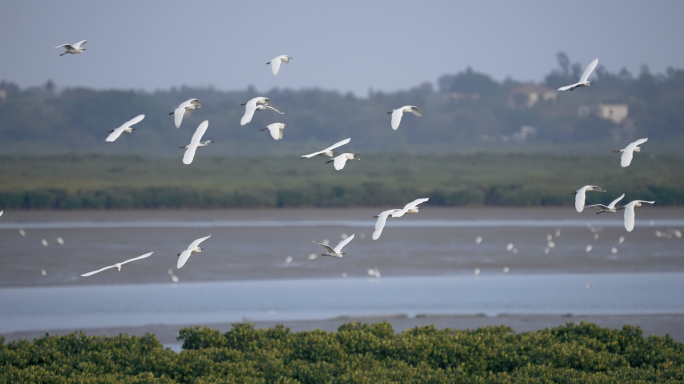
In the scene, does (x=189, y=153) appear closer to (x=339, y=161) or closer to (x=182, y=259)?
(x=182, y=259)

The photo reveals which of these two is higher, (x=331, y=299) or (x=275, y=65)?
(x=275, y=65)

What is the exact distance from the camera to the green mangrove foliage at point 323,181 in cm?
3750

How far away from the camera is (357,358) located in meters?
9.88

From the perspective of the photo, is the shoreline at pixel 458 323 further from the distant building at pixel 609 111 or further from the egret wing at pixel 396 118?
the distant building at pixel 609 111

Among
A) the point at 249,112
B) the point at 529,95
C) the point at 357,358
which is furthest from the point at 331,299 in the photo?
the point at 529,95

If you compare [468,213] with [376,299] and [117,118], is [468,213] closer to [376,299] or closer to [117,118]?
[376,299]

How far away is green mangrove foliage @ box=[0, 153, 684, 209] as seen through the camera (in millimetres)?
37500

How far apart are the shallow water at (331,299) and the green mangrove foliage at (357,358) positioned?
14.1 feet

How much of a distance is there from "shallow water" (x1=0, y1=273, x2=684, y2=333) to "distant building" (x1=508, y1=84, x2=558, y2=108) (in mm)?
59389

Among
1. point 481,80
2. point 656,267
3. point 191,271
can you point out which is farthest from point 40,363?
point 481,80

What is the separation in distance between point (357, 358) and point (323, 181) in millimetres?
35736

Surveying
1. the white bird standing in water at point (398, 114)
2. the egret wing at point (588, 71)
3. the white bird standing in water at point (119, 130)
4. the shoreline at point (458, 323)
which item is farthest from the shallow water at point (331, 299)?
the egret wing at point (588, 71)

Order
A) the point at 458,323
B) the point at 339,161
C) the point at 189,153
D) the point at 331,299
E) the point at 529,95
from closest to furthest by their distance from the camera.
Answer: the point at 189,153, the point at 339,161, the point at 458,323, the point at 331,299, the point at 529,95

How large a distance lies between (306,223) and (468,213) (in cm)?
834
